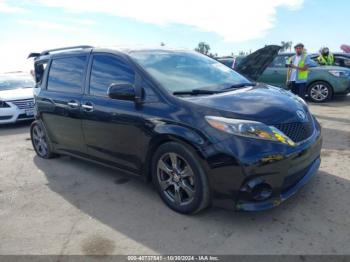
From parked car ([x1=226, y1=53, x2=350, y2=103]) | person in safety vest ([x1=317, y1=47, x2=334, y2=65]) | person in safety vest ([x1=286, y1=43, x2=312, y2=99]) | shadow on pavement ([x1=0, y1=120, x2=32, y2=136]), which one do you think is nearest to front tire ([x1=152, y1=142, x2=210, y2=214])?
shadow on pavement ([x1=0, y1=120, x2=32, y2=136])

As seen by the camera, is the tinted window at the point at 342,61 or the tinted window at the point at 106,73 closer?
the tinted window at the point at 106,73

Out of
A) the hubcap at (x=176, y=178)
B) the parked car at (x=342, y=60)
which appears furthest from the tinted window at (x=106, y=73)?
the parked car at (x=342, y=60)

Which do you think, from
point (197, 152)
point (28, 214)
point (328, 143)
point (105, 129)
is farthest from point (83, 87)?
point (328, 143)

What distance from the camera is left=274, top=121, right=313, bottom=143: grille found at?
3240 millimetres

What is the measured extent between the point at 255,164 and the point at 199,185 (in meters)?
0.58

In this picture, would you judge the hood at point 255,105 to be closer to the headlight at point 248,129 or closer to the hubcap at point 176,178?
the headlight at point 248,129

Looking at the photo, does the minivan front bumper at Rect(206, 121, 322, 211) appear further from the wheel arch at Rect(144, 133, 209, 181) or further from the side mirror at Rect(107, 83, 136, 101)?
the side mirror at Rect(107, 83, 136, 101)

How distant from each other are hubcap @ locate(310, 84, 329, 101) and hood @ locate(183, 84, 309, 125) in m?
7.23

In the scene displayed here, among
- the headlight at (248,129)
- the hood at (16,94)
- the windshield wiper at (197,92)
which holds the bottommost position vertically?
the hood at (16,94)

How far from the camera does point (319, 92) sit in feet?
34.0

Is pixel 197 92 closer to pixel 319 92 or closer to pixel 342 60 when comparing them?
pixel 319 92

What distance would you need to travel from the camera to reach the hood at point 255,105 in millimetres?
3196

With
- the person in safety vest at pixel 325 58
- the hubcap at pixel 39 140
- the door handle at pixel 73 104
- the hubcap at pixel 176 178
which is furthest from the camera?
the person in safety vest at pixel 325 58

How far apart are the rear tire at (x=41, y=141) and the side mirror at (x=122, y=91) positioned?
2.38 m
